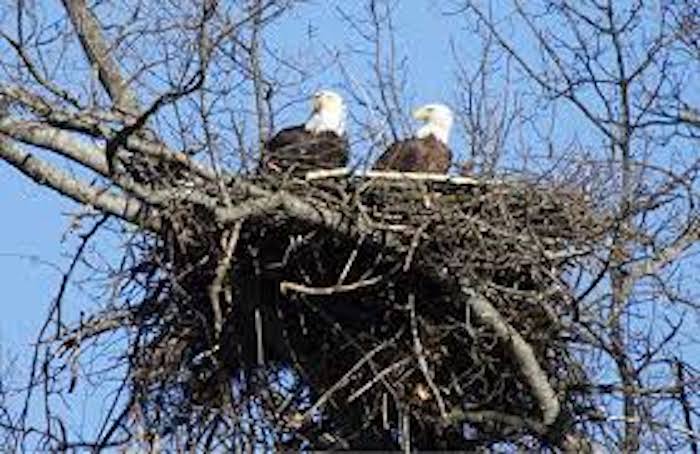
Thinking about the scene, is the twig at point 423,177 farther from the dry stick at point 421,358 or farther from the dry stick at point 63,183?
the dry stick at point 63,183

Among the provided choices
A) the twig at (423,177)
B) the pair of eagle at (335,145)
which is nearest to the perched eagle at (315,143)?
the pair of eagle at (335,145)

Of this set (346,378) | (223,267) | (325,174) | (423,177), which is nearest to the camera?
(223,267)

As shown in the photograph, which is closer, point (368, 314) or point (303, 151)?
point (368, 314)

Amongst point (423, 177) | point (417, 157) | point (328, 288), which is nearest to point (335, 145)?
point (417, 157)

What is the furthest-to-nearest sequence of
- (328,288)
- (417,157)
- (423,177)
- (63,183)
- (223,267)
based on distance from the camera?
(417,157) < (423,177) < (328,288) < (223,267) < (63,183)

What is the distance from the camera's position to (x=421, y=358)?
28.2 feet

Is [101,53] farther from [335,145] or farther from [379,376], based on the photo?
[379,376]

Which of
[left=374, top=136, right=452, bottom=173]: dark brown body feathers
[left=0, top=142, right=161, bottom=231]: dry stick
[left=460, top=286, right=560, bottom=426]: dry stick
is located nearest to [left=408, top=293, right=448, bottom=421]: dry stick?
[left=460, top=286, right=560, bottom=426]: dry stick

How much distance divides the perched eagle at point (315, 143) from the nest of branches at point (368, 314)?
273 millimetres

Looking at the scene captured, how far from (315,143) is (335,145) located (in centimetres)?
12

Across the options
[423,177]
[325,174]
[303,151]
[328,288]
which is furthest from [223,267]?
[303,151]

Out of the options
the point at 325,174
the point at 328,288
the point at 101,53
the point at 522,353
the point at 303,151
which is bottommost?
the point at 522,353

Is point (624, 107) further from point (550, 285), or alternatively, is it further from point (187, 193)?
point (187, 193)

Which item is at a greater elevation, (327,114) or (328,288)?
(327,114)
